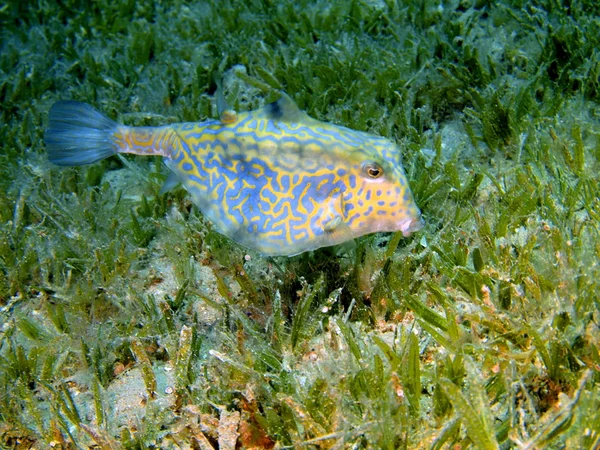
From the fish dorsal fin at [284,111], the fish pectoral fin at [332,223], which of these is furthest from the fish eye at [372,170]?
the fish dorsal fin at [284,111]

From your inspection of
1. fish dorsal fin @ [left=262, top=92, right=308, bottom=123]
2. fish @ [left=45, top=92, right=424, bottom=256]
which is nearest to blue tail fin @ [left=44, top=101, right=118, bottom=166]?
fish @ [left=45, top=92, right=424, bottom=256]

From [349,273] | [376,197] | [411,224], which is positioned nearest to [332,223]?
[376,197]

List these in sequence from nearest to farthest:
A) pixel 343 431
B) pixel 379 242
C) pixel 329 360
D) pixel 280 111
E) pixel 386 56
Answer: pixel 343 431 < pixel 329 360 < pixel 280 111 < pixel 379 242 < pixel 386 56

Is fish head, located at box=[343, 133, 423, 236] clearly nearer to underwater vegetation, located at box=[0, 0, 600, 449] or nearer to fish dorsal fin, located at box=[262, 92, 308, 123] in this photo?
fish dorsal fin, located at box=[262, 92, 308, 123]

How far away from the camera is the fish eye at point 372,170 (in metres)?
2.59

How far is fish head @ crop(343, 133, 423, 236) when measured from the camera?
103 inches

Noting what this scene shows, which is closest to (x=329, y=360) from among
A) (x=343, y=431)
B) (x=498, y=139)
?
(x=343, y=431)

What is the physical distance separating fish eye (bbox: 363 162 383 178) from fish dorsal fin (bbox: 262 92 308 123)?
20.8 inches

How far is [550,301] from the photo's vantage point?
2604mm

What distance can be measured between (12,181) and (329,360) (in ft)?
13.0

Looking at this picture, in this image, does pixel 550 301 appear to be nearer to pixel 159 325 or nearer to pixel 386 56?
pixel 159 325

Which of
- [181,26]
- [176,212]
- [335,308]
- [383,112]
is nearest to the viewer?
[335,308]

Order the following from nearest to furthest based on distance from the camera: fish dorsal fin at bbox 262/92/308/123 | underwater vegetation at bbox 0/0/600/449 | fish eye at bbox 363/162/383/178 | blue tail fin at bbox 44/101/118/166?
underwater vegetation at bbox 0/0/600/449, fish eye at bbox 363/162/383/178, fish dorsal fin at bbox 262/92/308/123, blue tail fin at bbox 44/101/118/166

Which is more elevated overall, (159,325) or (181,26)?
(181,26)
